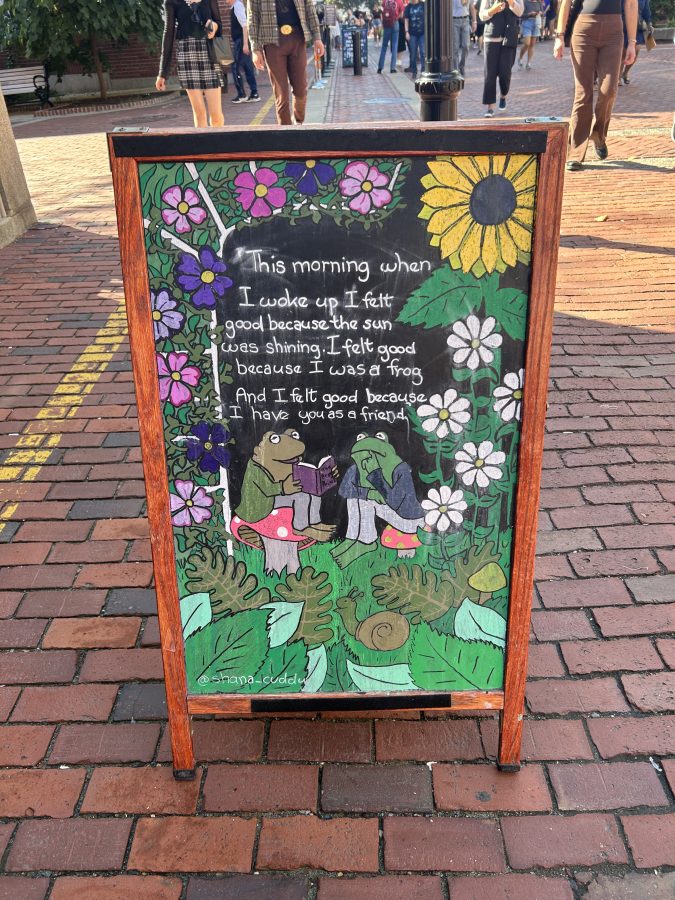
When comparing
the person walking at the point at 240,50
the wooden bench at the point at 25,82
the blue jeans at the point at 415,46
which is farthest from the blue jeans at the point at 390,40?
the wooden bench at the point at 25,82

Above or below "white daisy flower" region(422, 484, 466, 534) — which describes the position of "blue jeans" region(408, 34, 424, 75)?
above

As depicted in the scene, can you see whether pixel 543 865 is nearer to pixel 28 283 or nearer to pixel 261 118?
pixel 28 283

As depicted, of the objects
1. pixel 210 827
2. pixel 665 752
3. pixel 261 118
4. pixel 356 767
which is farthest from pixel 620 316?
pixel 261 118

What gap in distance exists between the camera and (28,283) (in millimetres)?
6555

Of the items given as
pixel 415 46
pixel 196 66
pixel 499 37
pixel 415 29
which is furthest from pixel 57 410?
pixel 415 46

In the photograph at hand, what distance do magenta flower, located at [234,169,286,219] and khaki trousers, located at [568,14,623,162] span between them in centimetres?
724

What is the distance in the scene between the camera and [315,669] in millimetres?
2182

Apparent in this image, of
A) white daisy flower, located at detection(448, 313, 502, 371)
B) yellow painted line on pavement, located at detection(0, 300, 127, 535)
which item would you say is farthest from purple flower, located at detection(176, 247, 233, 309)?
yellow painted line on pavement, located at detection(0, 300, 127, 535)

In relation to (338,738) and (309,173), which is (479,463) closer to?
(309,173)

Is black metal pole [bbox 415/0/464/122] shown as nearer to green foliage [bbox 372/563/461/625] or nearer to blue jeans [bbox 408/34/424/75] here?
green foliage [bbox 372/563/461/625]

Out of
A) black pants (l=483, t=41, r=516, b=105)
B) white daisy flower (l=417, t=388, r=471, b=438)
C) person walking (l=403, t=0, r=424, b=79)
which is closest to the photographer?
white daisy flower (l=417, t=388, r=471, b=438)

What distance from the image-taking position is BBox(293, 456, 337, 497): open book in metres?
1.99

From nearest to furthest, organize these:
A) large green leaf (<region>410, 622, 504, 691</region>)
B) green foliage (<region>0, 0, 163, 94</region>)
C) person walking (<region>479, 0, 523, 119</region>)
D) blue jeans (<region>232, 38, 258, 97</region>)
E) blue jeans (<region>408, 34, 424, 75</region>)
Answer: large green leaf (<region>410, 622, 504, 691</region>) < person walking (<region>479, 0, 523, 119</region>) < blue jeans (<region>232, 38, 258, 97</region>) < blue jeans (<region>408, 34, 424, 75</region>) < green foliage (<region>0, 0, 163, 94</region>)

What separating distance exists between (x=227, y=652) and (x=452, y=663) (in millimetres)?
612
